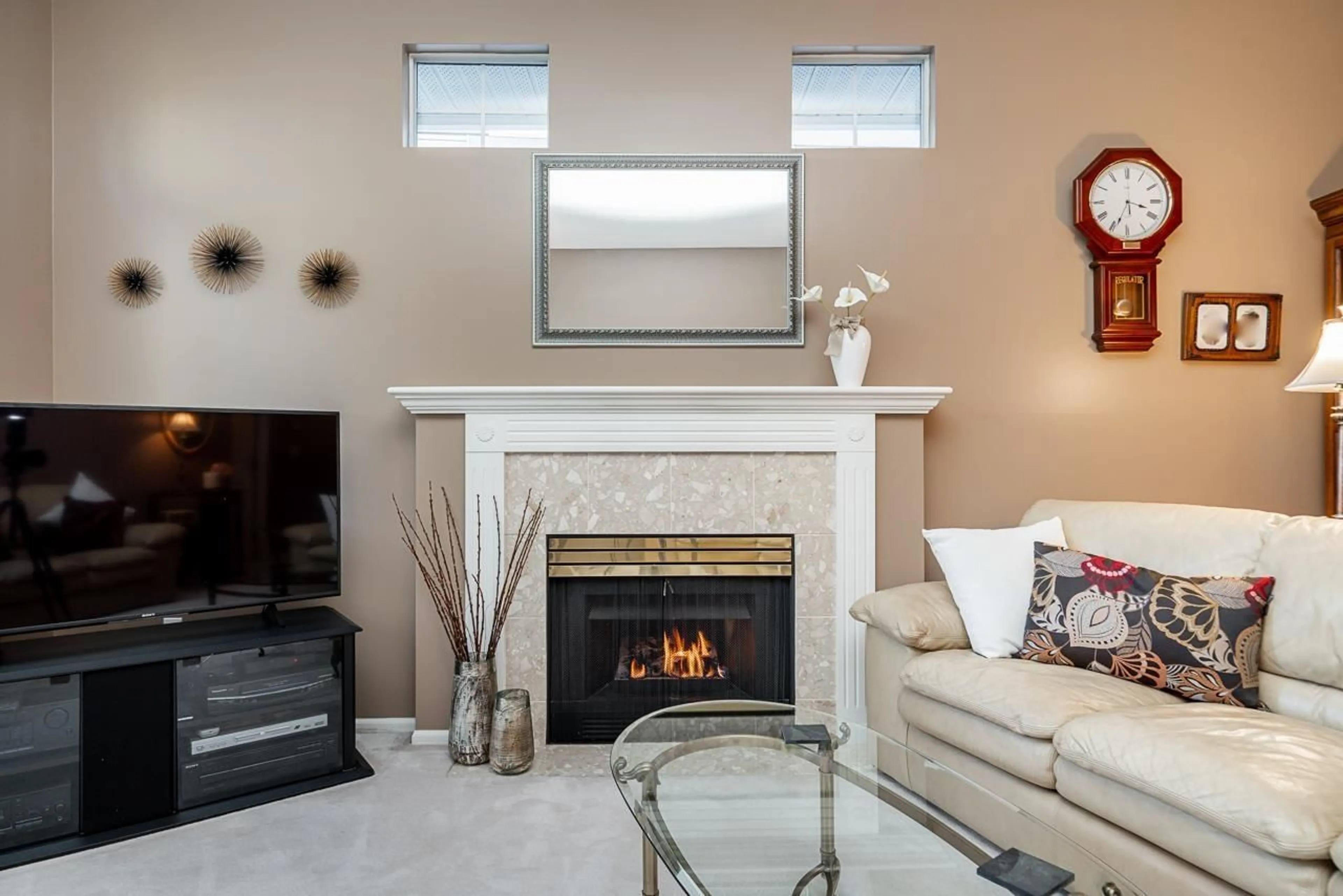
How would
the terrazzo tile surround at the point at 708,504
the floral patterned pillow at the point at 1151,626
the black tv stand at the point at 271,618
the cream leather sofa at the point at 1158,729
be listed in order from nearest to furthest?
the cream leather sofa at the point at 1158,729, the floral patterned pillow at the point at 1151,626, the black tv stand at the point at 271,618, the terrazzo tile surround at the point at 708,504

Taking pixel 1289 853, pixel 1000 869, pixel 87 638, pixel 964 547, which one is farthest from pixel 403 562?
pixel 1289 853

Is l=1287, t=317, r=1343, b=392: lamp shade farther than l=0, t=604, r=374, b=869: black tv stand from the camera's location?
Yes

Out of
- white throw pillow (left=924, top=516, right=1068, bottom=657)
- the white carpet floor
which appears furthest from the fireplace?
white throw pillow (left=924, top=516, right=1068, bottom=657)

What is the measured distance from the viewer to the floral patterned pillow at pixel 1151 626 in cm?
189

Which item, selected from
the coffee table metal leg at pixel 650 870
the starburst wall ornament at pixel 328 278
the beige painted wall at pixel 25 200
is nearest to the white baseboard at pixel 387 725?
the coffee table metal leg at pixel 650 870

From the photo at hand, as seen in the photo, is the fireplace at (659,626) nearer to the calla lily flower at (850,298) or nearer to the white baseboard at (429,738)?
the white baseboard at (429,738)

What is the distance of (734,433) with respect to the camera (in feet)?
8.96

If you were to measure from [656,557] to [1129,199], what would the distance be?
2.44 metres

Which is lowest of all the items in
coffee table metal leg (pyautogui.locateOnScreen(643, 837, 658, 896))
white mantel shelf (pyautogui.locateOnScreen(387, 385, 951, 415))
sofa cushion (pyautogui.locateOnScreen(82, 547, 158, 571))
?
coffee table metal leg (pyautogui.locateOnScreen(643, 837, 658, 896))

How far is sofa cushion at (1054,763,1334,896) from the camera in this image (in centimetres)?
128

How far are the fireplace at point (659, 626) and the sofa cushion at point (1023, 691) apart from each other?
0.72 meters

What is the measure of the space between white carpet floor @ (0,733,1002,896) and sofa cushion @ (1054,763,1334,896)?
0.52m

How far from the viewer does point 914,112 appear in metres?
3.02

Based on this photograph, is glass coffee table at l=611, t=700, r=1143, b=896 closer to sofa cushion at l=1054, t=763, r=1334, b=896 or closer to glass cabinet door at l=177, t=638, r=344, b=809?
sofa cushion at l=1054, t=763, r=1334, b=896
